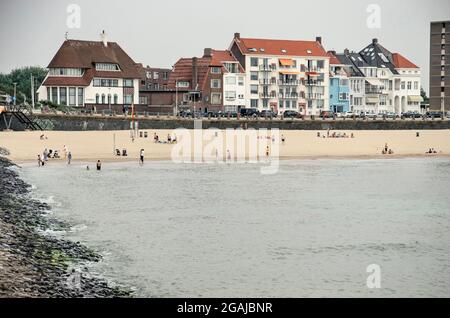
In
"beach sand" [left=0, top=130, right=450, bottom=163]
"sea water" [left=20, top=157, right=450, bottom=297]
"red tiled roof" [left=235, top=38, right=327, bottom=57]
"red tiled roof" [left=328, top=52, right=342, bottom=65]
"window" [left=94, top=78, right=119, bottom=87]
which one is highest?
"red tiled roof" [left=235, top=38, right=327, bottom=57]

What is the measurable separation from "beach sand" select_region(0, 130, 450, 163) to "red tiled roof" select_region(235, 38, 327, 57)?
86.7 ft

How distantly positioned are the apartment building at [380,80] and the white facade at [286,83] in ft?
28.9

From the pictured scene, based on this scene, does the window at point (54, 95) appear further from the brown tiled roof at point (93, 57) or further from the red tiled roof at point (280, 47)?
the red tiled roof at point (280, 47)

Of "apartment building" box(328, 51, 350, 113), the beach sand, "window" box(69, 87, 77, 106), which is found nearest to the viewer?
the beach sand

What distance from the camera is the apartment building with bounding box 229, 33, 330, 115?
403 feet

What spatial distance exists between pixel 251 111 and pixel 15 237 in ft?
279

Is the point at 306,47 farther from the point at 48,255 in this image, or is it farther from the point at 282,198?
the point at 48,255

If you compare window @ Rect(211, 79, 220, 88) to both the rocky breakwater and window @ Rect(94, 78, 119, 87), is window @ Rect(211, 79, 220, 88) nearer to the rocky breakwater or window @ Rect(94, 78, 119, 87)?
window @ Rect(94, 78, 119, 87)

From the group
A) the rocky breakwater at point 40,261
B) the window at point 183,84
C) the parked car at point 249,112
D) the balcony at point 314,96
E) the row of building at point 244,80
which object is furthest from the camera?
the balcony at point 314,96

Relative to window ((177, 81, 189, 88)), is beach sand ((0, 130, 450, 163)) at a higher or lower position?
lower

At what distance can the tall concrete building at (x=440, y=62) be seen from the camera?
13862cm

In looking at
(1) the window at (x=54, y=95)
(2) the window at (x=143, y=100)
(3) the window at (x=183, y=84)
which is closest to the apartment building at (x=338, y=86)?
(3) the window at (x=183, y=84)

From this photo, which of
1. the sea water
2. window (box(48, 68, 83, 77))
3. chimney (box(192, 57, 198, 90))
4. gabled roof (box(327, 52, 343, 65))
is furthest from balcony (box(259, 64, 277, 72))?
the sea water

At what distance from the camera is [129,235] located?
113ft
